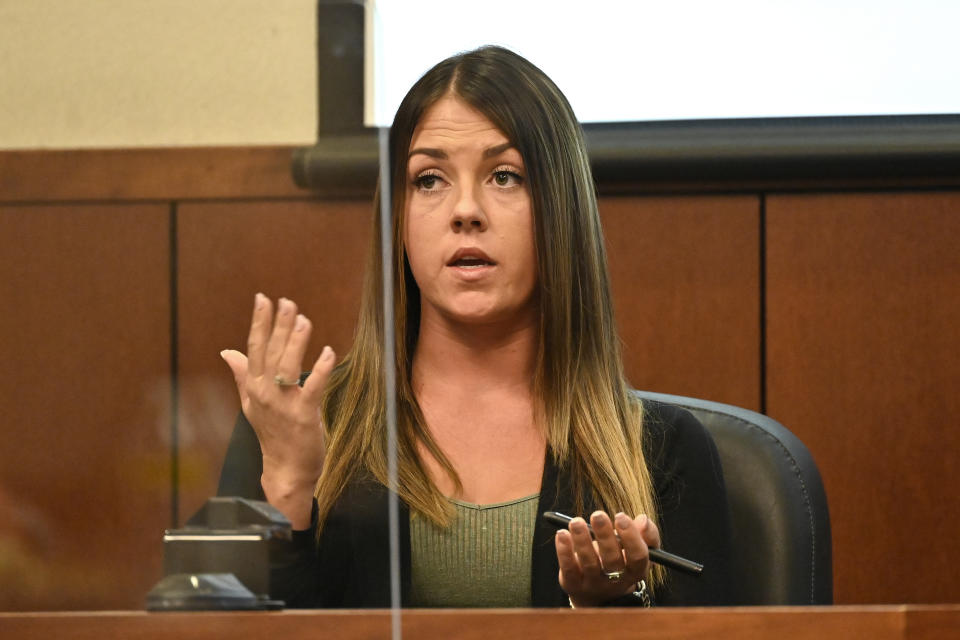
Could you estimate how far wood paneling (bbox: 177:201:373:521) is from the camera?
2.12 feet

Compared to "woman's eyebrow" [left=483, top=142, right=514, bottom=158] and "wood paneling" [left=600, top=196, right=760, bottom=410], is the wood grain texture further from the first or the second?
"wood paneling" [left=600, top=196, right=760, bottom=410]

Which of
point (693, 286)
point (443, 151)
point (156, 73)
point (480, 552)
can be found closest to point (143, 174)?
point (156, 73)

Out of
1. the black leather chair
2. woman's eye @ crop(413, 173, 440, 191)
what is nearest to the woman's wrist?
woman's eye @ crop(413, 173, 440, 191)

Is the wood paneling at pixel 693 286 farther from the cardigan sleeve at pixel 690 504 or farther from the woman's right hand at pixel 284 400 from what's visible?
the woman's right hand at pixel 284 400

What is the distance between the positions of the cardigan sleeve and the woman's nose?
309mm

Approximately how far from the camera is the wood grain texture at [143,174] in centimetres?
65

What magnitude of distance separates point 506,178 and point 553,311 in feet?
0.52

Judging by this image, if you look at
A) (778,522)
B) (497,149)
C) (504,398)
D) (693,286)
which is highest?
(497,149)

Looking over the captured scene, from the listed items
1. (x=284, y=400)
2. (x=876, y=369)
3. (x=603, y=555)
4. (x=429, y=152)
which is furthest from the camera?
(x=876, y=369)

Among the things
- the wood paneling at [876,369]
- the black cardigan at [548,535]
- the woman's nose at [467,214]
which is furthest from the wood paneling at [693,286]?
the woman's nose at [467,214]

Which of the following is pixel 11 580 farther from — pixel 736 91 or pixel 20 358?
pixel 736 91

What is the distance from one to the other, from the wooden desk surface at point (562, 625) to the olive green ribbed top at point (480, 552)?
0.31 m

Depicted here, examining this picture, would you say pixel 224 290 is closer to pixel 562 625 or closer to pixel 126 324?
pixel 126 324

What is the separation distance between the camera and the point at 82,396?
64 centimetres
